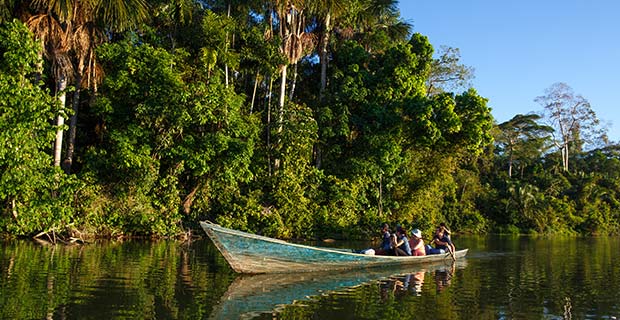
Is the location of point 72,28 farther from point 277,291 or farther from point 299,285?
point 277,291

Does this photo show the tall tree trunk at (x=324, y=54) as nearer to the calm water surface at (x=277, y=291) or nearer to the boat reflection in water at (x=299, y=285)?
the calm water surface at (x=277, y=291)

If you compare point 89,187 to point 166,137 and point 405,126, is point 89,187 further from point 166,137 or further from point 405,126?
point 405,126

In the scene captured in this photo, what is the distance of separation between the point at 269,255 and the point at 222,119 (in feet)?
40.2

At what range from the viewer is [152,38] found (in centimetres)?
2562

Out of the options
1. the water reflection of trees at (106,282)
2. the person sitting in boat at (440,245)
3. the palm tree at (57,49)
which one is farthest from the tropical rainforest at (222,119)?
the person sitting in boat at (440,245)

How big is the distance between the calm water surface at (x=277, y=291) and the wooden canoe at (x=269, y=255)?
368 millimetres

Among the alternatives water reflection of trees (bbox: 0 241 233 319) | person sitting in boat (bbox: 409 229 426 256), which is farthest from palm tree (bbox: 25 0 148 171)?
person sitting in boat (bbox: 409 229 426 256)

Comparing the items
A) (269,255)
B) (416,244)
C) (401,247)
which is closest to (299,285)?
(269,255)

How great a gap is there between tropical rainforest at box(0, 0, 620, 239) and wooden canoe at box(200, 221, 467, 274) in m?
9.77

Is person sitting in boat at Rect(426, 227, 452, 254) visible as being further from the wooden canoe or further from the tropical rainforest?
the tropical rainforest

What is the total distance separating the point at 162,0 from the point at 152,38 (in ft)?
5.89

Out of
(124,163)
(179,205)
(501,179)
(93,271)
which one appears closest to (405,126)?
(179,205)

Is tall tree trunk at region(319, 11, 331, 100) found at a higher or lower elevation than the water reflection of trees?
higher

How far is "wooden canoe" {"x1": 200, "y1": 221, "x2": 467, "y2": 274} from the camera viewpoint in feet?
40.8
